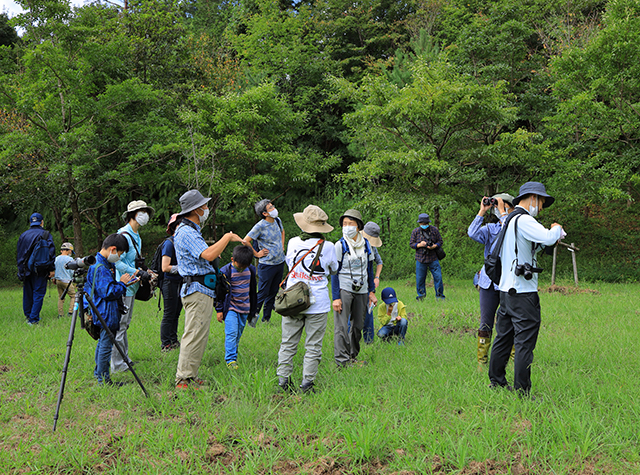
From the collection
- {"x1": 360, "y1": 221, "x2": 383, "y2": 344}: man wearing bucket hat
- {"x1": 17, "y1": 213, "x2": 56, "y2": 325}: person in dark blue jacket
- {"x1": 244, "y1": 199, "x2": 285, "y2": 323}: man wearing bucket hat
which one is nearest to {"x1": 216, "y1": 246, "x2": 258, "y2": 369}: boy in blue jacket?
{"x1": 244, "y1": 199, "x2": 285, "y2": 323}: man wearing bucket hat

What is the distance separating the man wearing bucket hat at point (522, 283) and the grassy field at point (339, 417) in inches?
15.7

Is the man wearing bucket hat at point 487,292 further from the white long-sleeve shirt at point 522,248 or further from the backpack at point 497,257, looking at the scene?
the white long-sleeve shirt at point 522,248

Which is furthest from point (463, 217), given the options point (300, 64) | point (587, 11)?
point (587, 11)

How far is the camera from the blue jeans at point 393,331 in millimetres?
6371

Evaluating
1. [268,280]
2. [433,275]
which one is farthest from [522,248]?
[433,275]

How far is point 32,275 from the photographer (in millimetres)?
8133

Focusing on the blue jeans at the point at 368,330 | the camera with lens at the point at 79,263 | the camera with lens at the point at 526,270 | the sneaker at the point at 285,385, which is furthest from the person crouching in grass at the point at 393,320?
the camera with lens at the point at 79,263

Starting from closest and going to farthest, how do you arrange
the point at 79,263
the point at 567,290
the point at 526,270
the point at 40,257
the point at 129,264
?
the point at 79,263, the point at 526,270, the point at 129,264, the point at 40,257, the point at 567,290

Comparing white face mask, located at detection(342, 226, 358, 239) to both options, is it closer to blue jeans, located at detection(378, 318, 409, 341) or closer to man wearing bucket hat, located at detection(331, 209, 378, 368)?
man wearing bucket hat, located at detection(331, 209, 378, 368)

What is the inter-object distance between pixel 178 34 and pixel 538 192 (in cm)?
1867

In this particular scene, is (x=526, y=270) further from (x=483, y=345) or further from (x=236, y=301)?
(x=236, y=301)

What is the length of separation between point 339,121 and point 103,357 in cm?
1796

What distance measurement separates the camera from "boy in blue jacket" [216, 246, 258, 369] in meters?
5.30

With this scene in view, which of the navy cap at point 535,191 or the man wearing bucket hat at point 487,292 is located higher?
the navy cap at point 535,191
